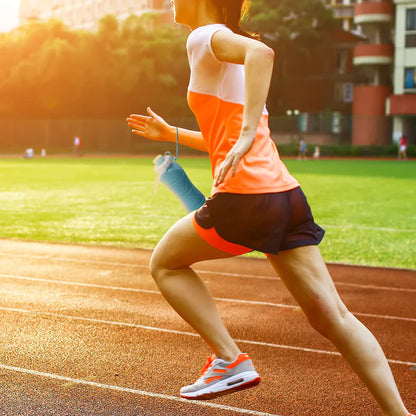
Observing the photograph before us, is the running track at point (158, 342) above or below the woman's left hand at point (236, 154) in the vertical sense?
below

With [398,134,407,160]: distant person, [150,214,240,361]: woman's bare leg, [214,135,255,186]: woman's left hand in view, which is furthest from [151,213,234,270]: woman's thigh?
[398,134,407,160]: distant person

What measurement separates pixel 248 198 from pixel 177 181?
0.58 meters

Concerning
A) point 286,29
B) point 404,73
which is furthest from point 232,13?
point 286,29

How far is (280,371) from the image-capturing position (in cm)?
462

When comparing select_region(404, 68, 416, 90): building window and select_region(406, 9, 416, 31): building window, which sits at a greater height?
select_region(406, 9, 416, 31): building window

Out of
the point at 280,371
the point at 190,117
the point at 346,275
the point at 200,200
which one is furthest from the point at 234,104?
the point at 190,117

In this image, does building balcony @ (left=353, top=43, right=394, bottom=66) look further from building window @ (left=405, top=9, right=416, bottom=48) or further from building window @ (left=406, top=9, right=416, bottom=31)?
building window @ (left=406, top=9, right=416, bottom=31)

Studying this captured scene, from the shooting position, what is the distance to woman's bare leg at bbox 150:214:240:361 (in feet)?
10.3

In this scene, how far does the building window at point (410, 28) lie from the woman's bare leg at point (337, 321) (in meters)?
56.8

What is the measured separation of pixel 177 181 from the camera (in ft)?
11.2

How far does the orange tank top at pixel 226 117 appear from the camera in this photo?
2.93m

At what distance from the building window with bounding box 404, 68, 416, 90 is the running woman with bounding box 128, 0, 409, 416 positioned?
55236 mm

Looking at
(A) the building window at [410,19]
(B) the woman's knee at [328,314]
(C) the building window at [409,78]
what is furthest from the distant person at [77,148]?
(B) the woman's knee at [328,314]

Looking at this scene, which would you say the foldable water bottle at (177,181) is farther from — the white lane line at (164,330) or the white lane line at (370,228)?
the white lane line at (370,228)
